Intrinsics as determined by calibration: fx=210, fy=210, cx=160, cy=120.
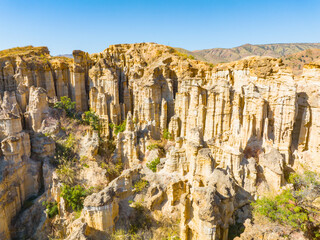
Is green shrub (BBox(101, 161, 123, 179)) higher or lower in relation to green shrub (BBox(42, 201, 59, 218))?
higher

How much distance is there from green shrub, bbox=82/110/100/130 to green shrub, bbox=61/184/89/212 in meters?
11.9

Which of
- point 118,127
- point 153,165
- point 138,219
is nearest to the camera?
point 138,219

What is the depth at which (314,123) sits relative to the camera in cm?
1917

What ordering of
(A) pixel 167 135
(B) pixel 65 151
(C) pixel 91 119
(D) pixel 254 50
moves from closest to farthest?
(B) pixel 65 151, (A) pixel 167 135, (C) pixel 91 119, (D) pixel 254 50

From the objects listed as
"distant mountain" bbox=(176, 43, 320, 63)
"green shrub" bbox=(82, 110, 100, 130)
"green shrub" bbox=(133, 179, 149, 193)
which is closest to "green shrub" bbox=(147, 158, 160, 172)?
"green shrub" bbox=(133, 179, 149, 193)

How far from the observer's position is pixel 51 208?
56.3ft

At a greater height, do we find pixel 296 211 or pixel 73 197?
pixel 296 211

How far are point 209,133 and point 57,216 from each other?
16.8 metres

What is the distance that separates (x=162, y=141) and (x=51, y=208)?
13.7 m

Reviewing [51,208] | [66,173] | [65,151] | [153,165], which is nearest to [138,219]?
[153,165]

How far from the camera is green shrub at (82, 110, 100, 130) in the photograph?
2748 cm

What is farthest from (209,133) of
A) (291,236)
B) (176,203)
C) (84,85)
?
(84,85)

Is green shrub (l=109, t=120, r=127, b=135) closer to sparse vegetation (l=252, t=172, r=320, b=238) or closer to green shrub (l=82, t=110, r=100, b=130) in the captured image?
green shrub (l=82, t=110, r=100, b=130)

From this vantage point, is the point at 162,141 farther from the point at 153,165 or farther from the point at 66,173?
the point at 66,173
